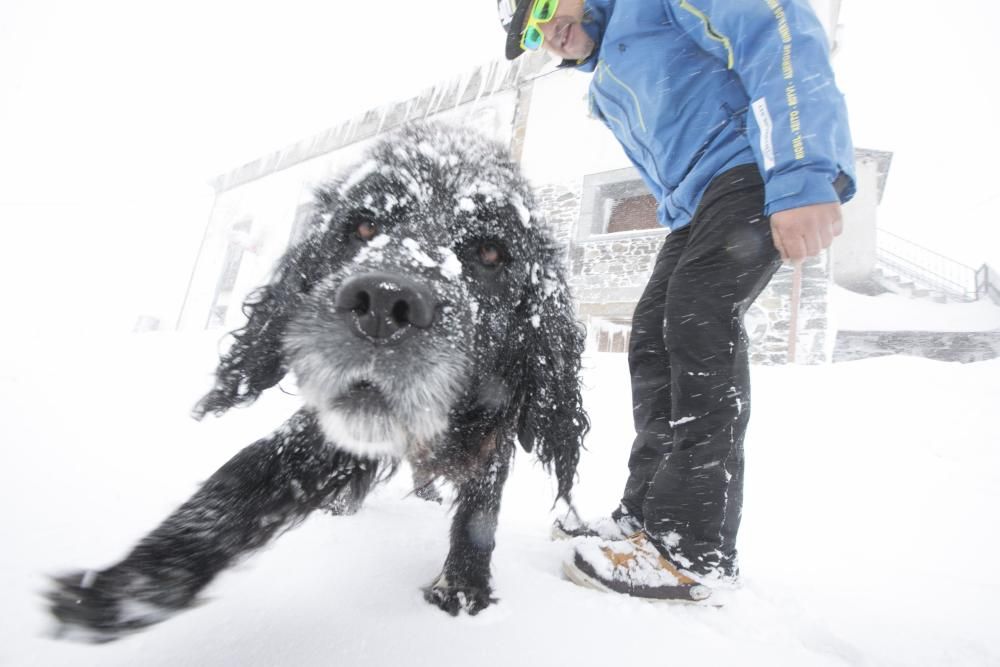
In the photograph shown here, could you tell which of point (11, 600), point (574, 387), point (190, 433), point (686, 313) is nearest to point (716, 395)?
point (686, 313)

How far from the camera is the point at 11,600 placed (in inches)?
37.5

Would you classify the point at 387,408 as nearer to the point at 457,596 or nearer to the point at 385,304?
the point at 385,304

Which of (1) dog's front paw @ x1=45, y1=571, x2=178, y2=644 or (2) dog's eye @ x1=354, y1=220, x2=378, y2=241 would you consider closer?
(1) dog's front paw @ x1=45, y1=571, x2=178, y2=644

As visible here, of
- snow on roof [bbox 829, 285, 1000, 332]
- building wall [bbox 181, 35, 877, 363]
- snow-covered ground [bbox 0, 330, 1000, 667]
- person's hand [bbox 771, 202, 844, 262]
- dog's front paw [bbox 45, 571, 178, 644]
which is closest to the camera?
dog's front paw [bbox 45, 571, 178, 644]

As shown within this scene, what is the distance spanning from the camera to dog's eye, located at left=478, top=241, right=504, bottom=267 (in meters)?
1.60

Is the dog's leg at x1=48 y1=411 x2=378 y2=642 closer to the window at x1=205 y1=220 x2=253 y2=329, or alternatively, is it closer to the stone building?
the stone building

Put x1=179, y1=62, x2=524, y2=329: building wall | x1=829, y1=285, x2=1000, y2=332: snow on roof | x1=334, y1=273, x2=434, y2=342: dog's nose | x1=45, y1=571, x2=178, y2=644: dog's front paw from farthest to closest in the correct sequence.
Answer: x1=829, y1=285, x2=1000, y2=332: snow on roof < x1=179, y1=62, x2=524, y2=329: building wall < x1=334, y1=273, x2=434, y2=342: dog's nose < x1=45, y1=571, x2=178, y2=644: dog's front paw

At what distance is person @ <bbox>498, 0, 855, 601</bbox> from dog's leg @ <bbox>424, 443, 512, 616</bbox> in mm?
404

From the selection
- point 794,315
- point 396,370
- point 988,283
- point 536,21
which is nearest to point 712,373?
point 396,370

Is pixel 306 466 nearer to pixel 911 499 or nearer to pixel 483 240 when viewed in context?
pixel 483 240

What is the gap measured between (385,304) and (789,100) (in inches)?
58.8

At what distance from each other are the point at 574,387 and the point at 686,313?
54cm

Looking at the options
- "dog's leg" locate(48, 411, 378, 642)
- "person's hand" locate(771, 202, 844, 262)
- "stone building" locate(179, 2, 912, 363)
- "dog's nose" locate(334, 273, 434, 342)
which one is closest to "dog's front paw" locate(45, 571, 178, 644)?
"dog's leg" locate(48, 411, 378, 642)

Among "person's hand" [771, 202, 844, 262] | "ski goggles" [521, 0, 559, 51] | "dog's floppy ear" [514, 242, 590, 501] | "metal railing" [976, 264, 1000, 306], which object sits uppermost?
"metal railing" [976, 264, 1000, 306]
